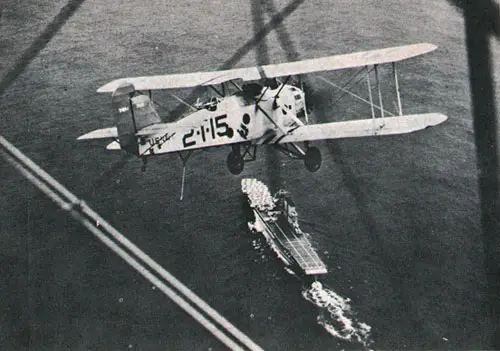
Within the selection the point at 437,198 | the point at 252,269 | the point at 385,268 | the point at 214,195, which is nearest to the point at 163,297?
the point at 252,269

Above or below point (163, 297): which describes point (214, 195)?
above

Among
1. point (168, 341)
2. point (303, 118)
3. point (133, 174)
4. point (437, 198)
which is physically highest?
point (303, 118)

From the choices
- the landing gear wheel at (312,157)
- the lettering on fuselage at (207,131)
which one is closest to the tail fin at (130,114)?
the lettering on fuselage at (207,131)

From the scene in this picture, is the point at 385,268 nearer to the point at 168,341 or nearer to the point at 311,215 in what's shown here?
the point at 311,215

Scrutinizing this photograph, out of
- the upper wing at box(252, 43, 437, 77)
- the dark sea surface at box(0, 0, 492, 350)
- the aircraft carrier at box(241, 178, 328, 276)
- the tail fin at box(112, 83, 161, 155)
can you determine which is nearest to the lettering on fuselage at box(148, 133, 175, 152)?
the tail fin at box(112, 83, 161, 155)

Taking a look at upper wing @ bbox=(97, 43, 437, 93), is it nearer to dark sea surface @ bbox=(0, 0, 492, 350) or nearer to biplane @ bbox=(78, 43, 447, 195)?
biplane @ bbox=(78, 43, 447, 195)

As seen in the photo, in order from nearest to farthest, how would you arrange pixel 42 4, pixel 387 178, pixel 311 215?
1. pixel 311 215
2. pixel 387 178
3. pixel 42 4

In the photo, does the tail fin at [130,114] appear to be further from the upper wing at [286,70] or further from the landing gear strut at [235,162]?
the landing gear strut at [235,162]

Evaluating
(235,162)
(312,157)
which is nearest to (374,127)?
(312,157)
